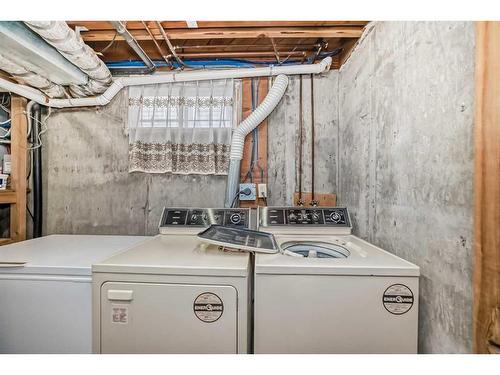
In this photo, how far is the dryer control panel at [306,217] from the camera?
1794 mm

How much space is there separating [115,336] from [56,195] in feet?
6.02

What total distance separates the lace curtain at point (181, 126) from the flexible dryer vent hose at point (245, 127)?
118mm

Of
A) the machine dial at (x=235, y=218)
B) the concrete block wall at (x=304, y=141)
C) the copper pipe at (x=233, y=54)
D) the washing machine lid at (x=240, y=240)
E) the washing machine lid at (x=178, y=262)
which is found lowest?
the washing machine lid at (x=178, y=262)

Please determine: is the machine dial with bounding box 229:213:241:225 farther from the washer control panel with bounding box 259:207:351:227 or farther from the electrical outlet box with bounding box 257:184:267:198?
the electrical outlet box with bounding box 257:184:267:198

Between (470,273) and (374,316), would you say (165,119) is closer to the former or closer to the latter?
(374,316)

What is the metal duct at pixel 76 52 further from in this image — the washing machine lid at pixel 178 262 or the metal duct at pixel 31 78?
the washing machine lid at pixel 178 262

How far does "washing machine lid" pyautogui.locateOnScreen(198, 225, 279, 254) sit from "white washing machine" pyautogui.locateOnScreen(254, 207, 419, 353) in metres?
0.18

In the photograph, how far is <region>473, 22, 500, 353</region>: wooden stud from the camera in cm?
73

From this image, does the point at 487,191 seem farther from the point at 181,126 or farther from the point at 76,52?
the point at 76,52

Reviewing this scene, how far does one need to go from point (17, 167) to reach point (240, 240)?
2106mm

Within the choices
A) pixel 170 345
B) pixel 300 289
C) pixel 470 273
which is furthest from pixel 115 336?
pixel 470 273

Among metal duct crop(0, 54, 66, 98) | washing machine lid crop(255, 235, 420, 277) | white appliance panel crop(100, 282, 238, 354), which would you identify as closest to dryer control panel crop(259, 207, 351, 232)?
washing machine lid crop(255, 235, 420, 277)

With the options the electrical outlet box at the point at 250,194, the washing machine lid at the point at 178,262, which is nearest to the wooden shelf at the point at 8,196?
the washing machine lid at the point at 178,262
